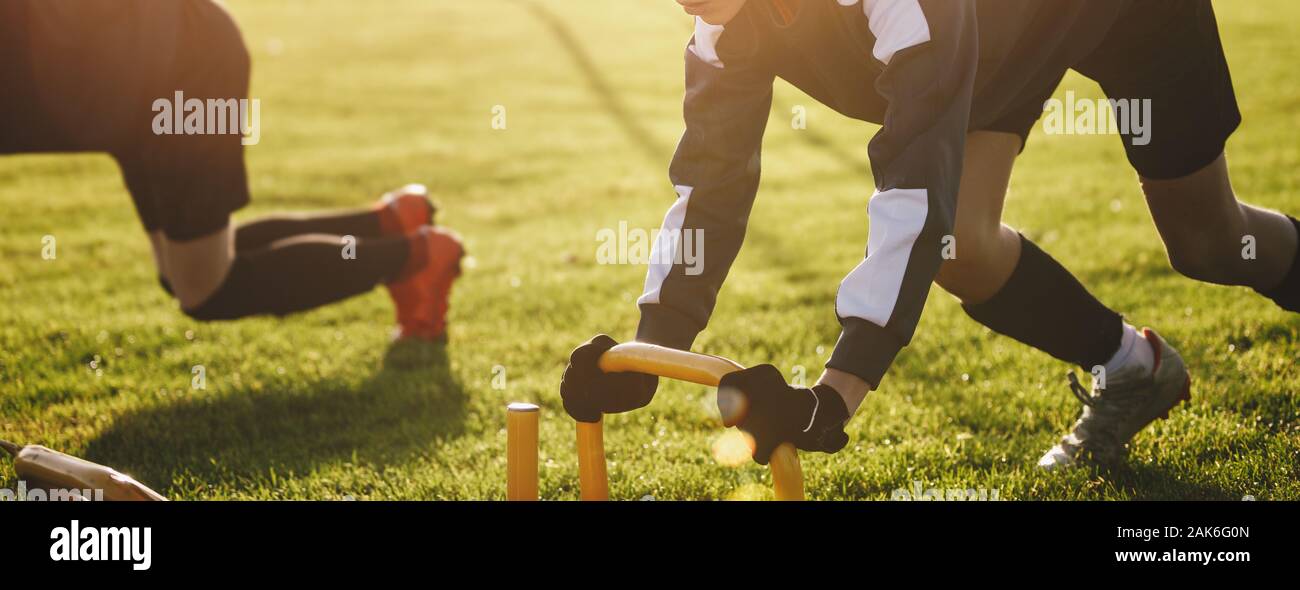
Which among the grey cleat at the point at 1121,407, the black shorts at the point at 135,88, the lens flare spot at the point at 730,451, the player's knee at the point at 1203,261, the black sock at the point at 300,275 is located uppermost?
the black shorts at the point at 135,88

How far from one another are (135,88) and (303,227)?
3.92ft

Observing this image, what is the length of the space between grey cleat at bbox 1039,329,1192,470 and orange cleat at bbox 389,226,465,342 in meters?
2.84

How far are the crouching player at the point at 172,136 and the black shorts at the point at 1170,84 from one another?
2966 mm

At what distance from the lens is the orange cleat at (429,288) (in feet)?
16.5

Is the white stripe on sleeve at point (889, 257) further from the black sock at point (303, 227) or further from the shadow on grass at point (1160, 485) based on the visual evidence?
the black sock at point (303, 227)

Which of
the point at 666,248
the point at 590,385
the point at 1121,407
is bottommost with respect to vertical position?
the point at 1121,407

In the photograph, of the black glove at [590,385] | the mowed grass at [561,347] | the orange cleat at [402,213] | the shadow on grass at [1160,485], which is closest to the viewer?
the black glove at [590,385]

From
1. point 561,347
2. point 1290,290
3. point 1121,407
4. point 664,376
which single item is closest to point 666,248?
point 664,376

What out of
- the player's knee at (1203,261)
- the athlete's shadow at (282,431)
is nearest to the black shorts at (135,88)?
the athlete's shadow at (282,431)

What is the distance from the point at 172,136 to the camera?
4230mm

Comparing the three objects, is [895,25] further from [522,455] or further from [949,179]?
[522,455]

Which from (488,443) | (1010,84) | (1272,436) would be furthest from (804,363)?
(1010,84)

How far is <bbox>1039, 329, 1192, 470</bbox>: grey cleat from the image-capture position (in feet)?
10.8

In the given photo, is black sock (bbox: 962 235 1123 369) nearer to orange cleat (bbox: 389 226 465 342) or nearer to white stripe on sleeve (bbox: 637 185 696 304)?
white stripe on sleeve (bbox: 637 185 696 304)
